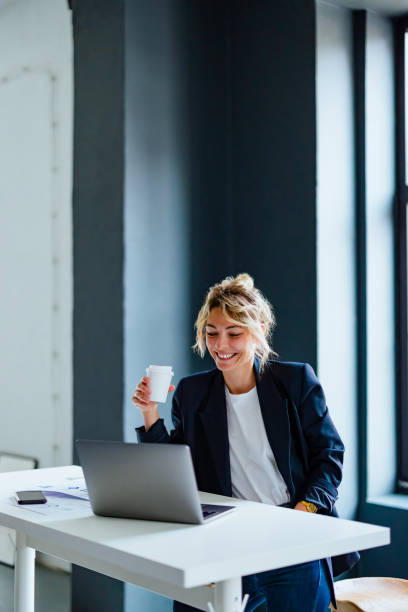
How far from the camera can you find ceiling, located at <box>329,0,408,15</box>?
352 centimetres

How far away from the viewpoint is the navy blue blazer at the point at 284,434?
2.27 metres

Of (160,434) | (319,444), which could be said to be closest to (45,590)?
(160,434)

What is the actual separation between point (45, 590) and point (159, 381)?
7.93 ft

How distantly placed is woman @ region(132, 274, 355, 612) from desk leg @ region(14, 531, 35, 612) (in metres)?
0.49

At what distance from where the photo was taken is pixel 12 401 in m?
4.80

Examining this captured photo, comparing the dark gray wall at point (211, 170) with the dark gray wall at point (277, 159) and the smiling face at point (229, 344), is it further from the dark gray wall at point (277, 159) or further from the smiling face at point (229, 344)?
the smiling face at point (229, 344)

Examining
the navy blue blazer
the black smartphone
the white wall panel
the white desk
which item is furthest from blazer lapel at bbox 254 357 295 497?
the white wall panel

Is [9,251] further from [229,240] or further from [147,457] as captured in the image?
[147,457]

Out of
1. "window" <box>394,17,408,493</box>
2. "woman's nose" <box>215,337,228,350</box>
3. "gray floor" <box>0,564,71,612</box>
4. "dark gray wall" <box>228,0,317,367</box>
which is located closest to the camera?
"woman's nose" <box>215,337,228,350</box>

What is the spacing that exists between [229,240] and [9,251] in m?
1.61

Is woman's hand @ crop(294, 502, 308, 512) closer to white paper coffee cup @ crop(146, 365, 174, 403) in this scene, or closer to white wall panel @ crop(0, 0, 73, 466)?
white paper coffee cup @ crop(146, 365, 174, 403)

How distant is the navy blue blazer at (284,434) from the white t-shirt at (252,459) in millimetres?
30

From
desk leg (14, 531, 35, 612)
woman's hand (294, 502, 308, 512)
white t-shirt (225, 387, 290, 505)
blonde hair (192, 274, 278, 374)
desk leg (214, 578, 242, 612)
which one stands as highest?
blonde hair (192, 274, 278, 374)

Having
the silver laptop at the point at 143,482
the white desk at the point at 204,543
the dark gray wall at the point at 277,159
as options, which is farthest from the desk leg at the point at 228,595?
the dark gray wall at the point at 277,159
